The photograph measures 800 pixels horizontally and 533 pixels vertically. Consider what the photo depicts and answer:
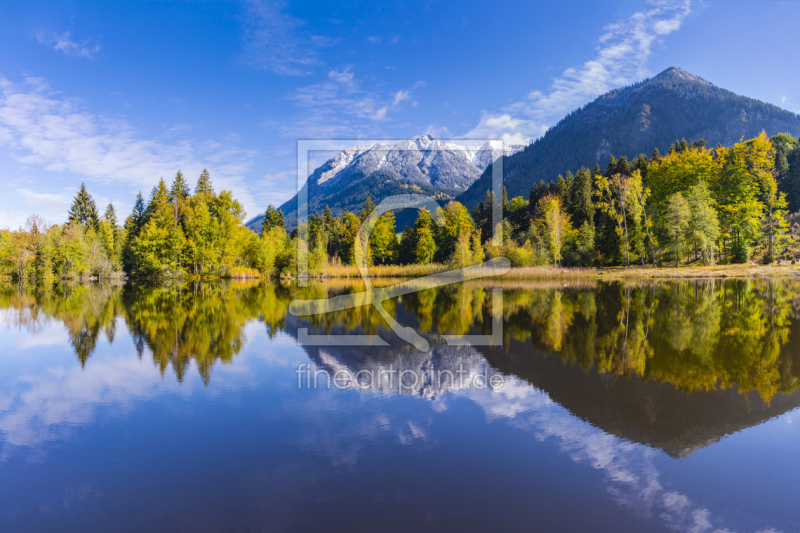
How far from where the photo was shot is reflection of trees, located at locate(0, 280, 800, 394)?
10023 mm

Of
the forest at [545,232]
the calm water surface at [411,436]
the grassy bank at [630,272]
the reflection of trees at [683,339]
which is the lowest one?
the calm water surface at [411,436]

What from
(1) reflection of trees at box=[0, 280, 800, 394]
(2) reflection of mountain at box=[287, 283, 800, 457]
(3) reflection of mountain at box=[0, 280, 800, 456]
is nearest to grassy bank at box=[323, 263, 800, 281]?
(1) reflection of trees at box=[0, 280, 800, 394]

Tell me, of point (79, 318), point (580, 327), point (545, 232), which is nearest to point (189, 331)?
point (79, 318)

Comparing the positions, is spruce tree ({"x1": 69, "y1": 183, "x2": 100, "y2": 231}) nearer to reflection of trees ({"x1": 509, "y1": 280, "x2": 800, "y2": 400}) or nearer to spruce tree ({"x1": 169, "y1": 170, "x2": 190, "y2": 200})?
spruce tree ({"x1": 169, "y1": 170, "x2": 190, "y2": 200})

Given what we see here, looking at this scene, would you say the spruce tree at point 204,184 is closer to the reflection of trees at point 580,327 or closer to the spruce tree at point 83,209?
the spruce tree at point 83,209

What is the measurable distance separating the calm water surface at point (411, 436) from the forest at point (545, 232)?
41.9 metres

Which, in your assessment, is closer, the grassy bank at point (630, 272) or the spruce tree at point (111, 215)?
the grassy bank at point (630, 272)

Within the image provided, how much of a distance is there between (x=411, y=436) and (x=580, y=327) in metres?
10.9

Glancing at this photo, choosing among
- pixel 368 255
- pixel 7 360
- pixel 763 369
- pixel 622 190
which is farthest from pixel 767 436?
pixel 368 255

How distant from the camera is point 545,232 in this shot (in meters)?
56.5

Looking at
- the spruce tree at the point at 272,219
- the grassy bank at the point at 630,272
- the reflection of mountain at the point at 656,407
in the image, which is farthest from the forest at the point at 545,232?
the reflection of mountain at the point at 656,407

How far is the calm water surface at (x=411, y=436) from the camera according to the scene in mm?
4648

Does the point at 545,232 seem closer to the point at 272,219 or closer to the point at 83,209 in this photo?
the point at 272,219

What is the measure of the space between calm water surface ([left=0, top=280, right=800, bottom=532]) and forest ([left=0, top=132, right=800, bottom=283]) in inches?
1650
